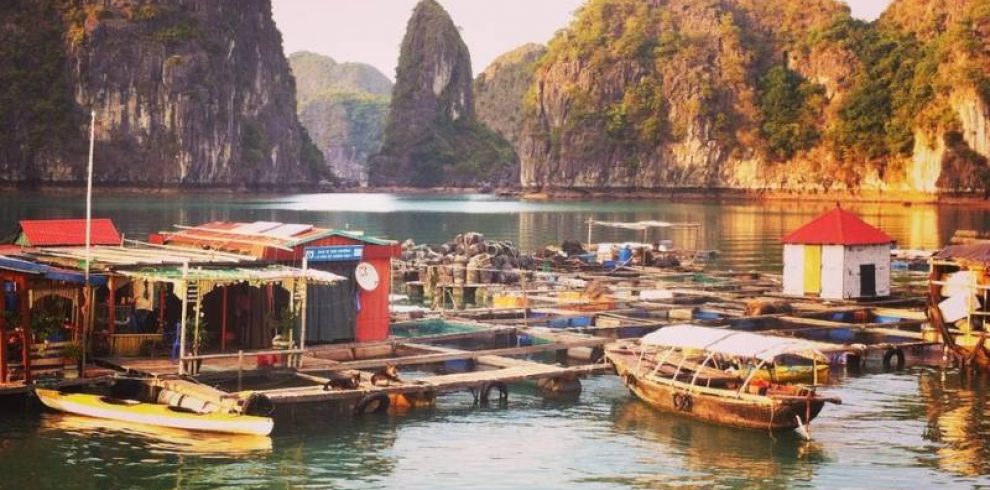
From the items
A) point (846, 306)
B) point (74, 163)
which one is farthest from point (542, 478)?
point (74, 163)

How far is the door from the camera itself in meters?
43.8

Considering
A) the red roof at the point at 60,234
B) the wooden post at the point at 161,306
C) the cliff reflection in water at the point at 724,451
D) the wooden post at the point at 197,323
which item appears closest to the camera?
the cliff reflection in water at the point at 724,451

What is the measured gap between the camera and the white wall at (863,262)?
142ft

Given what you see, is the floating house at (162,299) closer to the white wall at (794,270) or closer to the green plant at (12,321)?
the green plant at (12,321)

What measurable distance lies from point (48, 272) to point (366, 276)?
8.12m

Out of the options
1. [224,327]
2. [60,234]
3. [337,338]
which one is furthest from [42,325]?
[337,338]

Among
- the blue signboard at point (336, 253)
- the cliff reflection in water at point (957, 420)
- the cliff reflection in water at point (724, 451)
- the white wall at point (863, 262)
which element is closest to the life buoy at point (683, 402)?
the cliff reflection in water at point (724, 451)

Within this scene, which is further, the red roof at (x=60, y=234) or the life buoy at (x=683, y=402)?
the red roof at (x=60, y=234)

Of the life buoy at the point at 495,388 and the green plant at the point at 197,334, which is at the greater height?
the green plant at the point at 197,334

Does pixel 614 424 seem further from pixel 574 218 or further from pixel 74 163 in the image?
pixel 74 163

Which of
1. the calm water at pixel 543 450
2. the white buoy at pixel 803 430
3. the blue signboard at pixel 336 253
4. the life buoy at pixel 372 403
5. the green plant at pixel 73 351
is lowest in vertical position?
the calm water at pixel 543 450

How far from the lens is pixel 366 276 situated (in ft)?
102

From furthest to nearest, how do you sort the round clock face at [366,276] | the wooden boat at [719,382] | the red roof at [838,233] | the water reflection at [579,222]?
1. the water reflection at [579,222]
2. the red roof at [838,233]
3. the round clock face at [366,276]
4. the wooden boat at [719,382]

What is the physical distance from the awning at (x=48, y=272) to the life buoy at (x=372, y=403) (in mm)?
6080
